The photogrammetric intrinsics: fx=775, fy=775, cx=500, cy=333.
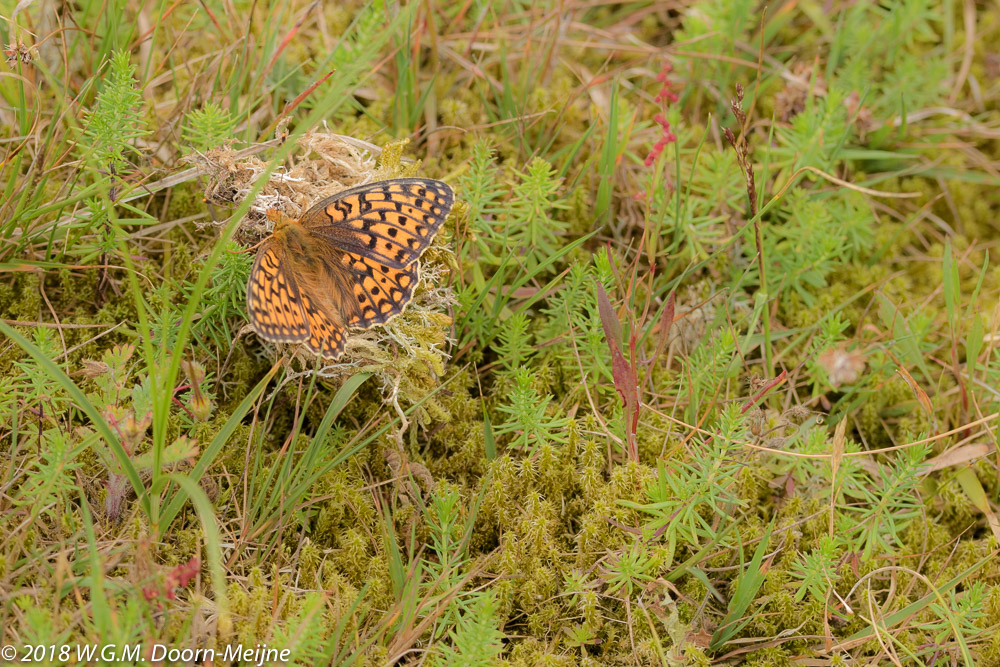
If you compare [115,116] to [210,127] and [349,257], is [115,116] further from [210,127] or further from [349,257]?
[349,257]

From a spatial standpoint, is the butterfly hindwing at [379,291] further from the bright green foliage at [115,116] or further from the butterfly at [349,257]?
the bright green foliage at [115,116]

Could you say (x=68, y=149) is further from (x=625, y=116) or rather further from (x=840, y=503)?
(x=840, y=503)

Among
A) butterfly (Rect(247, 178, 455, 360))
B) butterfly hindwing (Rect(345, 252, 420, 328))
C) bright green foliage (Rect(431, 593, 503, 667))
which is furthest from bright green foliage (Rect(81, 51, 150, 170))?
bright green foliage (Rect(431, 593, 503, 667))

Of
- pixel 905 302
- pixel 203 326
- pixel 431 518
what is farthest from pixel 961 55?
pixel 203 326

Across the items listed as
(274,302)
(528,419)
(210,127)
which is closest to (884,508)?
(528,419)

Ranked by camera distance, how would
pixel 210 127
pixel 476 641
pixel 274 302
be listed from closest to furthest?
pixel 476 641 < pixel 274 302 < pixel 210 127
